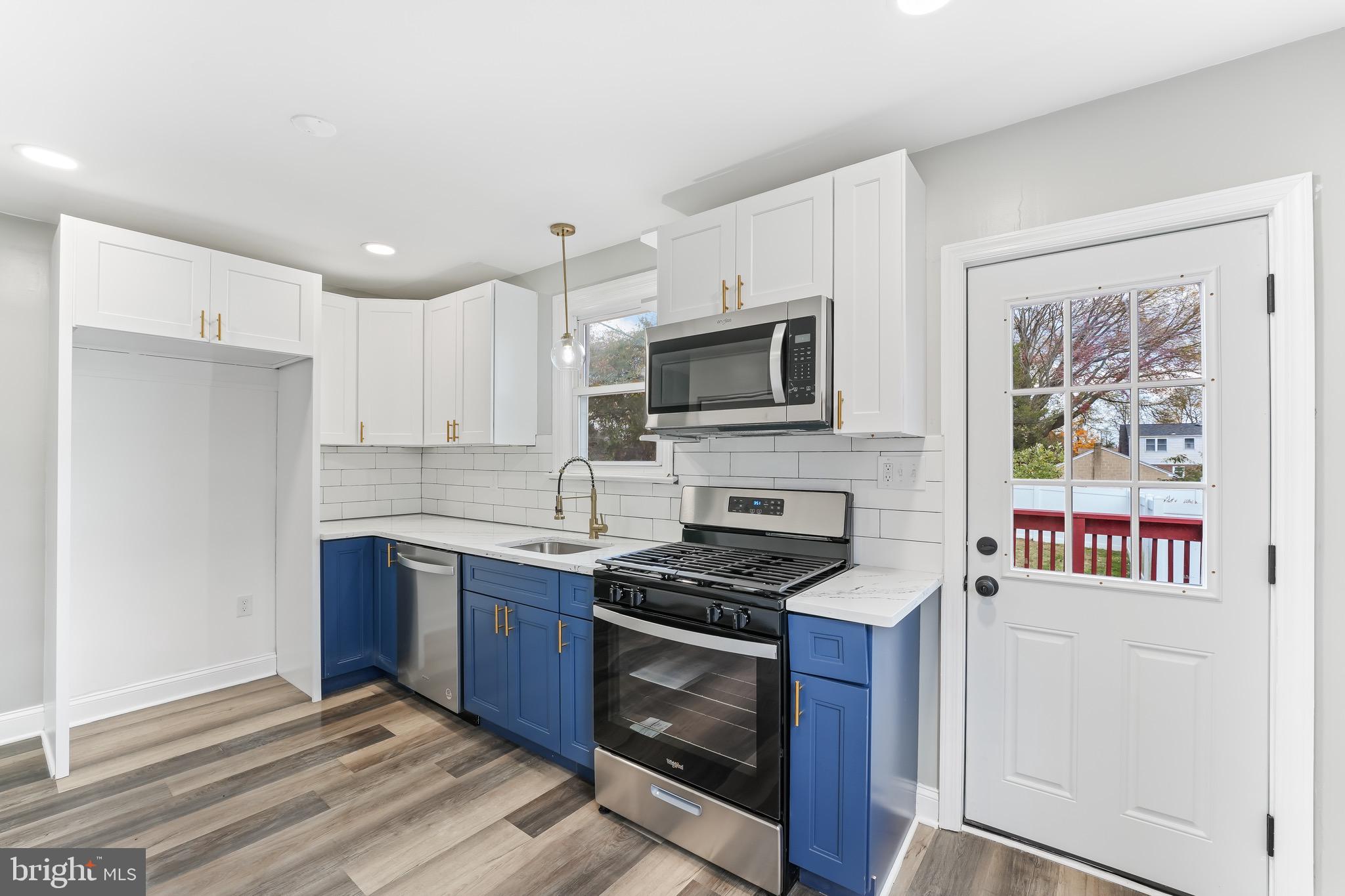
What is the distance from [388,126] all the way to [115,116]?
86 centimetres

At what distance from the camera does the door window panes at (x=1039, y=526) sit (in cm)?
204

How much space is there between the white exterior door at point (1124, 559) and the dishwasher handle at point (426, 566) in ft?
7.51

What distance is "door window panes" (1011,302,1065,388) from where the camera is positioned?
2041 mm

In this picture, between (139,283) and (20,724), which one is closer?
(139,283)

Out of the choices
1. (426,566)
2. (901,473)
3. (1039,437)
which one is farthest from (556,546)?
(1039,437)

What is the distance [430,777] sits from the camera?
2.56 meters

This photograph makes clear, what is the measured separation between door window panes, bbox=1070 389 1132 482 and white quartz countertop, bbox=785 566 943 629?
0.61 meters

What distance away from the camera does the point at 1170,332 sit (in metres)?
1.86

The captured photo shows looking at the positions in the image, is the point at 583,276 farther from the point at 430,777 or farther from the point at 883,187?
the point at 430,777

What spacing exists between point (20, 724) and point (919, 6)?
15.0ft

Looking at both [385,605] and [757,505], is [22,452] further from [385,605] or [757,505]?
[757,505]

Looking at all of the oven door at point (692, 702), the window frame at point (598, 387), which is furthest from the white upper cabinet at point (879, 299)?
the window frame at point (598, 387)

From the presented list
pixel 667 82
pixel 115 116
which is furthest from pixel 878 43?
pixel 115 116

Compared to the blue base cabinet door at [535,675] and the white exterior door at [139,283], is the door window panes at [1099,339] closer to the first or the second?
the blue base cabinet door at [535,675]
